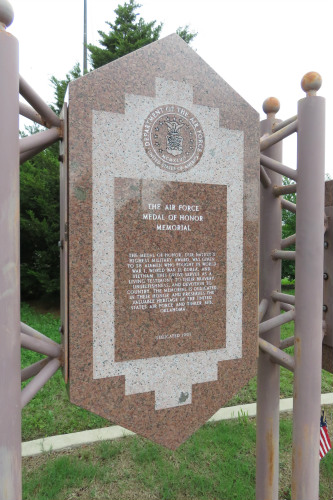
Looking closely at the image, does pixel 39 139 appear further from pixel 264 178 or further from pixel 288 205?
pixel 288 205

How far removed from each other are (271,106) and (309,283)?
132 cm

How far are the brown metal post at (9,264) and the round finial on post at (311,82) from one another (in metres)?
1.65

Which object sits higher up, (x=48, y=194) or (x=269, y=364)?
(x=48, y=194)

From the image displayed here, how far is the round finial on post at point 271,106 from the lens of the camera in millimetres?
2748

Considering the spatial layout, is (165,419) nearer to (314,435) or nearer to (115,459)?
(314,435)

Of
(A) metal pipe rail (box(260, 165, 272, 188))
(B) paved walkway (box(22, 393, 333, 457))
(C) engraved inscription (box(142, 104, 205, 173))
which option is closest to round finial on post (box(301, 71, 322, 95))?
(A) metal pipe rail (box(260, 165, 272, 188))

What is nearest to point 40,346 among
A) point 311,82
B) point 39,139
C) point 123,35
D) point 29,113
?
point 39,139

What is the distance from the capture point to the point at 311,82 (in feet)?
7.57

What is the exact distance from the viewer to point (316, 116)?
2.31 m

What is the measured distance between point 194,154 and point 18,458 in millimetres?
1689

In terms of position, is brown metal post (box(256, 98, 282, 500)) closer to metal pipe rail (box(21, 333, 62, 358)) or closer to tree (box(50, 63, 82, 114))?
metal pipe rail (box(21, 333, 62, 358))

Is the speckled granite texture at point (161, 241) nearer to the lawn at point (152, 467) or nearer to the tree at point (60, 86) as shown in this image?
the lawn at point (152, 467)

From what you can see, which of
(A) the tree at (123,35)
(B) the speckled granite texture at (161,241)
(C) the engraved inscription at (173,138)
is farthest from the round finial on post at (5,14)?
(A) the tree at (123,35)

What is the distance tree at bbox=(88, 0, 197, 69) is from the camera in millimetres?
8673
